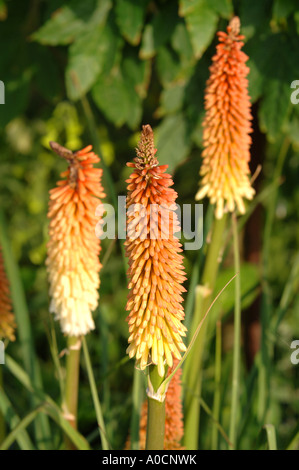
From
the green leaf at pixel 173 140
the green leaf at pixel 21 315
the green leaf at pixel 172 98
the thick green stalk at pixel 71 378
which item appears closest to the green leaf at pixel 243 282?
the green leaf at pixel 173 140

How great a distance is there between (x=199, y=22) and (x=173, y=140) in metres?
0.71

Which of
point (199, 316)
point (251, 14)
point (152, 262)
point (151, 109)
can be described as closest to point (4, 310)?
point (199, 316)

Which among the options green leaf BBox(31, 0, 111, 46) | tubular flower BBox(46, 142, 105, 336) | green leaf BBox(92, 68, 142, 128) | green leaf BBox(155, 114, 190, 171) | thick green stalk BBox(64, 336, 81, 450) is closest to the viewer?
tubular flower BBox(46, 142, 105, 336)

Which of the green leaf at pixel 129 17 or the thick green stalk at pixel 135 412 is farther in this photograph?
the green leaf at pixel 129 17

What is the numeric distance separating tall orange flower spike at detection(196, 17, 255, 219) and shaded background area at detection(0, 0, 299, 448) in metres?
0.32

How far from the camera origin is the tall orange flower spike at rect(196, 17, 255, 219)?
1681 millimetres

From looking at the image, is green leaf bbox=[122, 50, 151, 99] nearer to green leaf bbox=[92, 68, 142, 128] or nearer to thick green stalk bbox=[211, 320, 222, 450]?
green leaf bbox=[92, 68, 142, 128]

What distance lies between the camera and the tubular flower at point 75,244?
1.54 metres

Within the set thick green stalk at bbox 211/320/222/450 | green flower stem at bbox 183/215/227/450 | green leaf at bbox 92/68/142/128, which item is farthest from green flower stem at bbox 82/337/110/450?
green leaf at bbox 92/68/142/128

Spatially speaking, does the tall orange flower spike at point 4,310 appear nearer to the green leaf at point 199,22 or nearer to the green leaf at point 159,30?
the green leaf at point 199,22

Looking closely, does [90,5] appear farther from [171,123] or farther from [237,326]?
[237,326]

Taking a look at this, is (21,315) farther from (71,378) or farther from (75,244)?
(75,244)

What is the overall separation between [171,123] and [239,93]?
1093mm

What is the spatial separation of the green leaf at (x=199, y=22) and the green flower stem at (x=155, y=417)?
4.44 feet
